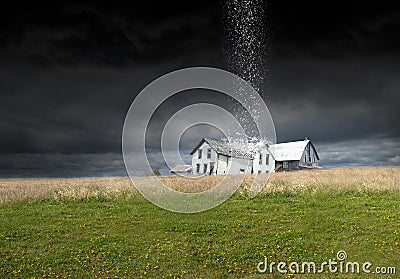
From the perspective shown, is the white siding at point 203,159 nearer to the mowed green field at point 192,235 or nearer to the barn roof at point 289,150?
the barn roof at point 289,150

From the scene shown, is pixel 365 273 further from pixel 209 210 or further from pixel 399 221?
pixel 209 210

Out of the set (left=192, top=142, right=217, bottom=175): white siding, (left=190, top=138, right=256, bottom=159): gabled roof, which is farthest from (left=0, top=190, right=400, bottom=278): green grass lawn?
(left=192, top=142, right=217, bottom=175): white siding

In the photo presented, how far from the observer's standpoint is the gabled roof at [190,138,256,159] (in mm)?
47281

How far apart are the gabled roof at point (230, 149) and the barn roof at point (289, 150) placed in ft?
38.8

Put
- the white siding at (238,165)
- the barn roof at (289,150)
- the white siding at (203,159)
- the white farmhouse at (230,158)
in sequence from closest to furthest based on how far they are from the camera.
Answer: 1. the white farmhouse at (230,158)
2. the white siding at (238,165)
3. the white siding at (203,159)
4. the barn roof at (289,150)

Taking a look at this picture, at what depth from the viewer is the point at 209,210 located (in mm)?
18641

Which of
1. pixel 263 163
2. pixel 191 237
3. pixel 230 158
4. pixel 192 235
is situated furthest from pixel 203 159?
pixel 191 237

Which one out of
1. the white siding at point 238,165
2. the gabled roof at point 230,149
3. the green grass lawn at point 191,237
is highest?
the gabled roof at point 230,149

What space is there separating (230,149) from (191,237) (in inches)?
1361

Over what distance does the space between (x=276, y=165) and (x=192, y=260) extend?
5090 centimetres

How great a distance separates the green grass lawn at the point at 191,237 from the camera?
11.2 metres

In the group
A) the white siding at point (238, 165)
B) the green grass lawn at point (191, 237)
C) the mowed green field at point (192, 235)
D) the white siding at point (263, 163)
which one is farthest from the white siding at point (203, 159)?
the green grass lawn at point (191, 237)

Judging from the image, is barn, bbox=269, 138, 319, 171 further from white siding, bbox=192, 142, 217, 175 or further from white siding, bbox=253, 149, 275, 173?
white siding, bbox=192, 142, 217, 175

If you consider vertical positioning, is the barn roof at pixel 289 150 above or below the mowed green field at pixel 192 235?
above
